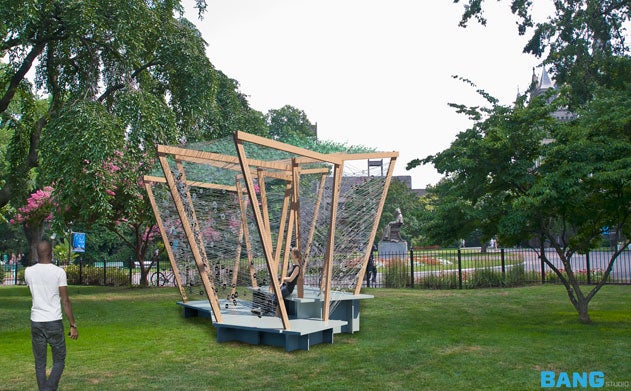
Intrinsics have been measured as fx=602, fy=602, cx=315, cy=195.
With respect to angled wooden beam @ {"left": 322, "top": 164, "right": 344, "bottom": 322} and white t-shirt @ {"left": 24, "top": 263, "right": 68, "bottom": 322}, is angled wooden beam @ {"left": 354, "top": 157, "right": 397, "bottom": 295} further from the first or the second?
white t-shirt @ {"left": 24, "top": 263, "right": 68, "bottom": 322}

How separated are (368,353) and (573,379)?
284 centimetres

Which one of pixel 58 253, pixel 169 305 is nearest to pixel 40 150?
pixel 169 305

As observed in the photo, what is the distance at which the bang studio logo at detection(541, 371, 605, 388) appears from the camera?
6.75m

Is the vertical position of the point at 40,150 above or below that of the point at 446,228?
above

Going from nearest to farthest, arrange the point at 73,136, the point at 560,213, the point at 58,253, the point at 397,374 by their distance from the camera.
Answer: the point at 397,374
the point at 560,213
the point at 73,136
the point at 58,253

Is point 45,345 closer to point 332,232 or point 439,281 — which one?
point 332,232

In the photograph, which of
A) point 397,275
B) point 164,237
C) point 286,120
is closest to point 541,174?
point 164,237

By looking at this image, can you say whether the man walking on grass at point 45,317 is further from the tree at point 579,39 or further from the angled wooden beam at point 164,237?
the tree at point 579,39

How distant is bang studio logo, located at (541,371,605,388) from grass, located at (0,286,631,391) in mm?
123

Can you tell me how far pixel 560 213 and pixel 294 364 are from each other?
6143mm

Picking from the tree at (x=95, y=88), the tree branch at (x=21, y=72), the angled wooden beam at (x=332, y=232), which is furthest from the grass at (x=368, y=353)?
the tree branch at (x=21, y=72)

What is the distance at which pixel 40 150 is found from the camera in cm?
1291

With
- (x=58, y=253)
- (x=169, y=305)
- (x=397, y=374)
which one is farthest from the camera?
(x=58, y=253)

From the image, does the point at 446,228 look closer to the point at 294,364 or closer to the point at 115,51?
the point at 294,364
